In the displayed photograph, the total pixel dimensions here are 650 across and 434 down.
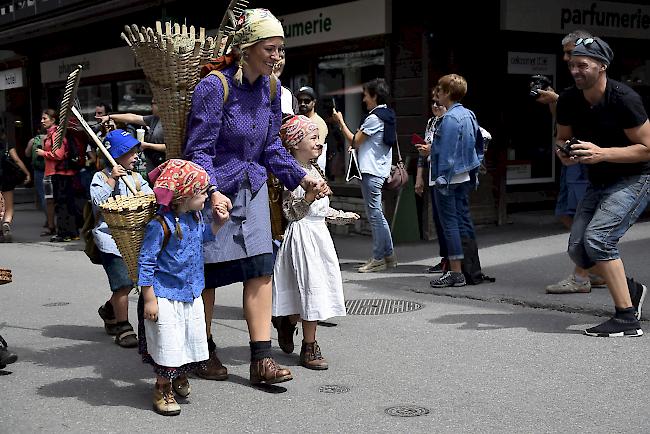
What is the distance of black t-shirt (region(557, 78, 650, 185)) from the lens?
610cm

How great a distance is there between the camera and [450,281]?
330 inches

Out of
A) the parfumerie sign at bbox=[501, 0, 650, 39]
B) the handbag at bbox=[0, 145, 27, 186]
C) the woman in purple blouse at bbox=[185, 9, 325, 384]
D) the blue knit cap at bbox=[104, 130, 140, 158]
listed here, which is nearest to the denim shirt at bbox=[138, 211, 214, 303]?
the woman in purple blouse at bbox=[185, 9, 325, 384]

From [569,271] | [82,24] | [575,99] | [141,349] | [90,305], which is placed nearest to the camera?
[141,349]

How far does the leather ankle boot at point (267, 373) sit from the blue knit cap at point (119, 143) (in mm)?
1927

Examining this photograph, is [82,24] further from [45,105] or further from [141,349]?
[141,349]

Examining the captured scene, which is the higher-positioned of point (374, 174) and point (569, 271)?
point (374, 174)

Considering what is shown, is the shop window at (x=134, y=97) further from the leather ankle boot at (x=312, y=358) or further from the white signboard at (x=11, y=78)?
the leather ankle boot at (x=312, y=358)

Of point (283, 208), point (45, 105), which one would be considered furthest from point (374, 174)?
point (45, 105)

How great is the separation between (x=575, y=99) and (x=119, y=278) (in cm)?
342

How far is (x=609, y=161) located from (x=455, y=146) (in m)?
2.39

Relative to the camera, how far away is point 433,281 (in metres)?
8.52

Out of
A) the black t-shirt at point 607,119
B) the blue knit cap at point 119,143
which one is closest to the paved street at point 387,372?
the black t-shirt at point 607,119

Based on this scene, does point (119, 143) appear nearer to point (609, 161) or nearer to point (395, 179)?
point (609, 161)

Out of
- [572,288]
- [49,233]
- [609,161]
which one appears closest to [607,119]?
[609,161]
